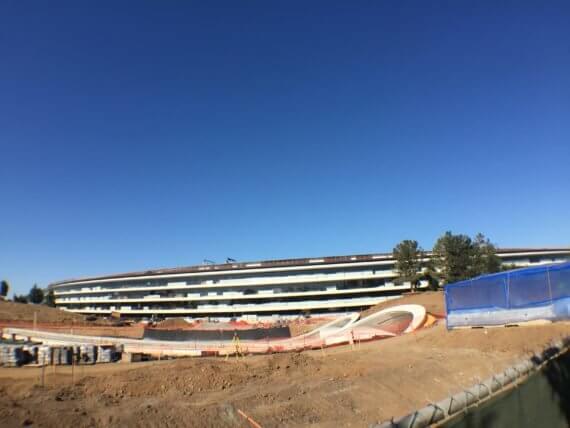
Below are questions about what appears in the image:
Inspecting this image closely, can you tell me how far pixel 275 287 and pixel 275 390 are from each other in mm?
70723

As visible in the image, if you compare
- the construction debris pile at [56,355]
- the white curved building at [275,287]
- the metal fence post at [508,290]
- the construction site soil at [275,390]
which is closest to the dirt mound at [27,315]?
the white curved building at [275,287]

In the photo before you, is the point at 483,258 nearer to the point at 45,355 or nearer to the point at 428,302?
the point at 428,302

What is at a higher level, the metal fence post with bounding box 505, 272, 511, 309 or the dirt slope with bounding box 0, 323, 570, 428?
the metal fence post with bounding box 505, 272, 511, 309

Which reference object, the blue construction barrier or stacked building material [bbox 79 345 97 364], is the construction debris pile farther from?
the blue construction barrier

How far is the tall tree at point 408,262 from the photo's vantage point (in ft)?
225

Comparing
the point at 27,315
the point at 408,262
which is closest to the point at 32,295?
the point at 27,315

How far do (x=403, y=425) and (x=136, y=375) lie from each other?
1119 cm

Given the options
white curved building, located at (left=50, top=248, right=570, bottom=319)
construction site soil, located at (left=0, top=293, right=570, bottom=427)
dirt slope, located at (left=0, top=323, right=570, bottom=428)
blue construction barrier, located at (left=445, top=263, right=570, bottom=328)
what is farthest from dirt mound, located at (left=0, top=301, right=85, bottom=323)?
blue construction barrier, located at (left=445, top=263, right=570, bottom=328)

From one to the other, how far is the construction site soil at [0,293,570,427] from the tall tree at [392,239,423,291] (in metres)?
51.9

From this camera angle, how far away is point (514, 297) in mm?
19438

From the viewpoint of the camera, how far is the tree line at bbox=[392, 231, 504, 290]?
2457 inches

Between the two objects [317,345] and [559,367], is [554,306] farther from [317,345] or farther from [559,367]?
[317,345]

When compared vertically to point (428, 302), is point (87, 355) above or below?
below

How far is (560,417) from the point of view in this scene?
1109 centimetres
